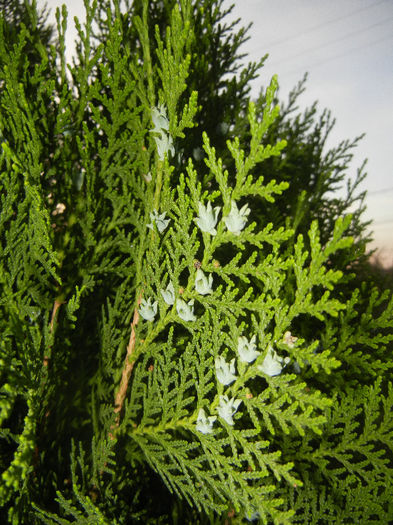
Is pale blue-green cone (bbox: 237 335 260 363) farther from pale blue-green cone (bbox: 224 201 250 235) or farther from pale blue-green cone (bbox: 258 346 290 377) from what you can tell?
pale blue-green cone (bbox: 224 201 250 235)

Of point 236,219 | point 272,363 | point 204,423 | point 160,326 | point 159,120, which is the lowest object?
point 204,423

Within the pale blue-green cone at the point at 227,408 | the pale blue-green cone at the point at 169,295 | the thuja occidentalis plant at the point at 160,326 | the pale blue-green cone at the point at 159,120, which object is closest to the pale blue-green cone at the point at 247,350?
the thuja occidentalis plant at the point at 160,326

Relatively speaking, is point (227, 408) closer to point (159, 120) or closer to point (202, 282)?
point (202, 282)

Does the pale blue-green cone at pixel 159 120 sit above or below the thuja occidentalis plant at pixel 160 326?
above

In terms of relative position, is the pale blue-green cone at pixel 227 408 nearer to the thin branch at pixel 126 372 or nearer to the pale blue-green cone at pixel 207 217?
the thin branch at pixel 126 372

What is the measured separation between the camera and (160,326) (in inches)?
47.0

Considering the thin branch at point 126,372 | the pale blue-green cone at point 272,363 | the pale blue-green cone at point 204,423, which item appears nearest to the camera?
the pale blue-green cone at point 272,363

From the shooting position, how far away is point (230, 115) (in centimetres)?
166

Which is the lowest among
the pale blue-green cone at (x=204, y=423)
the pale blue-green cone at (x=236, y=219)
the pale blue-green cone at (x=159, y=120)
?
the pale blue-green cone at (x=204, y=423)

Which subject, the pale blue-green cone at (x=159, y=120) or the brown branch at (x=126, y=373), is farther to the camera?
the brown branch at (x=126, y=373)

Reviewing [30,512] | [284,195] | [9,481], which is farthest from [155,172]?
[30,512]

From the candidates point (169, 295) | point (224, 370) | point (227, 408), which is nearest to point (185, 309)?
point (169, 295)

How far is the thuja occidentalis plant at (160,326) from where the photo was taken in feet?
3.20

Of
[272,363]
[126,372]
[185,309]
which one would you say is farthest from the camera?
[126,372]
